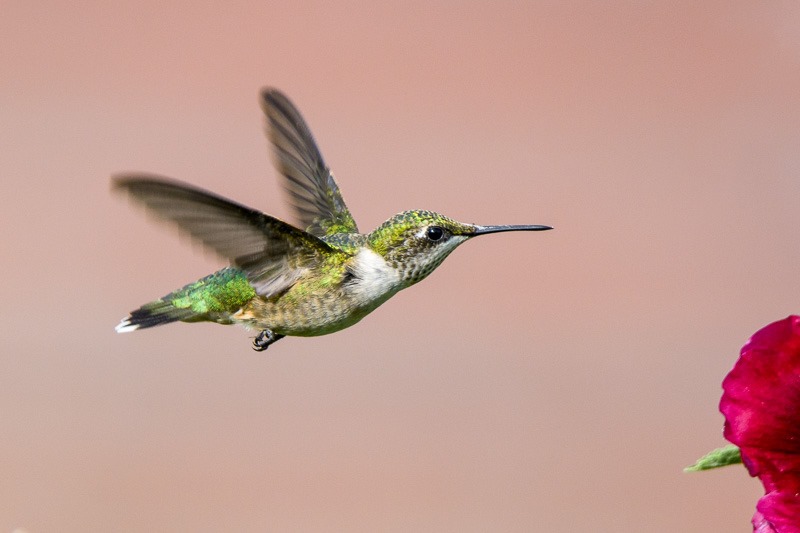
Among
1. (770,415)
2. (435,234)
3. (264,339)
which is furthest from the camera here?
(264,339)

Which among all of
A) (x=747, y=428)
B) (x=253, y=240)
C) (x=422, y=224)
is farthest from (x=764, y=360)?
(x=253, y=240)

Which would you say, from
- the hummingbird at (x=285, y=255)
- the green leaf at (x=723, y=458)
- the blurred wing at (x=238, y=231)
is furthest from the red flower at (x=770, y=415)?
the blurred wing at (x=238, y=231)

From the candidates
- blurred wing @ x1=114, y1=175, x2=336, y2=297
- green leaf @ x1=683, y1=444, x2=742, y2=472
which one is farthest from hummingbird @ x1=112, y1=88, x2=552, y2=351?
green leaf @ x1=683, y1=444, x2=742, y2=472

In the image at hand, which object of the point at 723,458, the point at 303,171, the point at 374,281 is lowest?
the point at 723,458

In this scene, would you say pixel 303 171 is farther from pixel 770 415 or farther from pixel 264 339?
pixel 770 415

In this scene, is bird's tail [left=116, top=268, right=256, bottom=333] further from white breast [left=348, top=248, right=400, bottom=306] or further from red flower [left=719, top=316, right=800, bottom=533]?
red flower [left=719, top=316, right=800, bottom=533]

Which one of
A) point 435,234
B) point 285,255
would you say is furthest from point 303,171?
point 435,234

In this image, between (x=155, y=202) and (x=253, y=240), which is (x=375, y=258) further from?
(x=155, y=202)
